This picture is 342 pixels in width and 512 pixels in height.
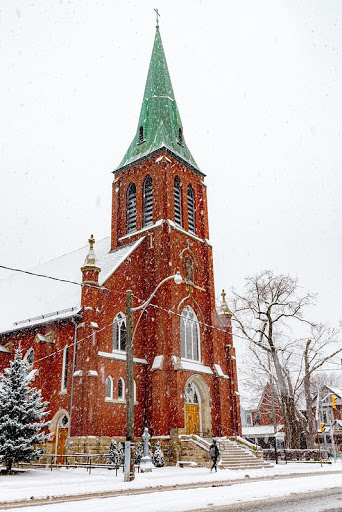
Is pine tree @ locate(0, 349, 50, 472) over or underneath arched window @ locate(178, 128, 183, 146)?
underneath

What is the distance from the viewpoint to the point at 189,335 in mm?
28828

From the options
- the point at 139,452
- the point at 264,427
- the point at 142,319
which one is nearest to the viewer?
the point at 139,452

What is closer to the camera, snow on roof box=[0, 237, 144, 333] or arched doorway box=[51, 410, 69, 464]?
arched doorway box=[51, 410, 69, 464]

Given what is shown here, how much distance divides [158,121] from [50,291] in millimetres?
14769

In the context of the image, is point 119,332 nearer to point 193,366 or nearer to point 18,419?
point 193,366

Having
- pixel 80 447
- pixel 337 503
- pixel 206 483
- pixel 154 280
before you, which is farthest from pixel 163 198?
pixel 337 503

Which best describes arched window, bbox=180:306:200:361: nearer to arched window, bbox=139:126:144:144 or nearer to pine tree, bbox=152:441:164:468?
pine tree, bbox=152:441:164:468

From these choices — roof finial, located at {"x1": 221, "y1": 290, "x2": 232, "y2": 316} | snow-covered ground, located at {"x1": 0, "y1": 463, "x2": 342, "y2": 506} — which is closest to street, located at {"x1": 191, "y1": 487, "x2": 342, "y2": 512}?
snow-covered ground, located at {"x1": 0, "y1": 463, "x2": 342, "y2": 506}

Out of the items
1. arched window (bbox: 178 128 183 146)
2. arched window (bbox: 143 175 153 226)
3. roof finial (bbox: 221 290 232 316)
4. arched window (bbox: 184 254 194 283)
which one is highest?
arched window (bbox: 178 128 183 146)

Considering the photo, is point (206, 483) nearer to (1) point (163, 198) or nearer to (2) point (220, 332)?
(2) point (220, 332)

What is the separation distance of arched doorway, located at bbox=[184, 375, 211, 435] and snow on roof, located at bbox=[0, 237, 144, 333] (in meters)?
8.07

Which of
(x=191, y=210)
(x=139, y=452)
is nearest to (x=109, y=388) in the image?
(x=139, y=452)

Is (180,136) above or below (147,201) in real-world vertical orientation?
above

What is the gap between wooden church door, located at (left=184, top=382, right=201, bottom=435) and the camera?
2669cm
